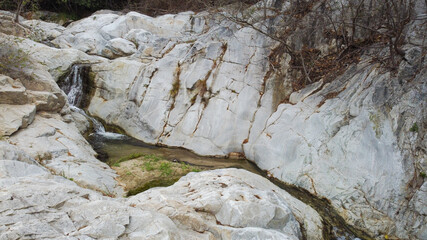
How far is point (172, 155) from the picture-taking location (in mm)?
9742

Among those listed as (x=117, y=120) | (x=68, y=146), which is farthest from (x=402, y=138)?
(x=117, y=120)

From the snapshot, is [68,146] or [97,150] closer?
[68,146]

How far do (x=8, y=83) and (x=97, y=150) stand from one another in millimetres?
3062

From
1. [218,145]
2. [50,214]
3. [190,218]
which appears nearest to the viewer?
[50,214]

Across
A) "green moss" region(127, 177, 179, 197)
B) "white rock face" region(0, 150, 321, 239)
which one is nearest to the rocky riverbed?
"white rock face" region(0, 150, 321, 239)

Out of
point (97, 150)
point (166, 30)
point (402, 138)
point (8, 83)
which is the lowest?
point (97, 150)

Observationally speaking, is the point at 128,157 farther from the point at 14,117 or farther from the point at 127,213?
the point at 127,213

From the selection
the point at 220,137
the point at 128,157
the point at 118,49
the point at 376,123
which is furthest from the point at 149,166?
the point at 118,49

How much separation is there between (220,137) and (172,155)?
1.74 meters

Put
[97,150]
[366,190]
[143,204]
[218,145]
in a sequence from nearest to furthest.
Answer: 1. [143,204]
2. [366,190]
3. [97,150]
4. [218,145]

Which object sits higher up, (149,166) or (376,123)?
(376,123)

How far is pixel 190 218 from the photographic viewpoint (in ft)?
13.0

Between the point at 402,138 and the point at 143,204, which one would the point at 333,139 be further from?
the point at 143,204

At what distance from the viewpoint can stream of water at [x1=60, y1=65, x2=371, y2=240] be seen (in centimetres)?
631
